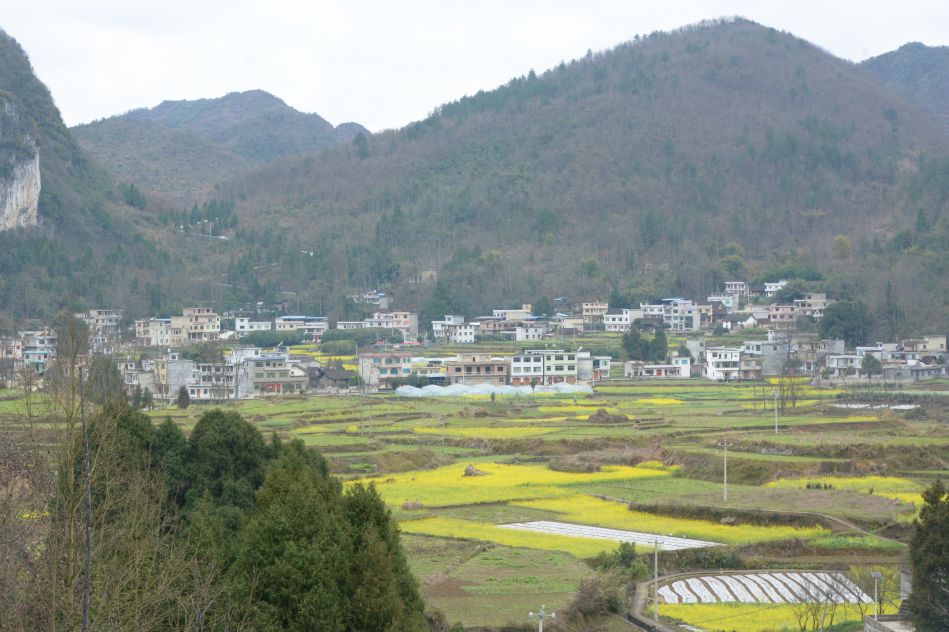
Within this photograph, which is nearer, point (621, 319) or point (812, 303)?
point (812, 303)

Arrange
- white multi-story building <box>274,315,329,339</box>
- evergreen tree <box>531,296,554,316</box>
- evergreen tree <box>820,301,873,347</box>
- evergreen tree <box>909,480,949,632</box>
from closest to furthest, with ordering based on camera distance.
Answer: evergreen tree <box>909,480,949,632</box>, evergreen tree <box>820,301,873,347</box>, white multi-story building <box>274,315,329,339</box>, evergreen tree <box>531,296,554,316</box>

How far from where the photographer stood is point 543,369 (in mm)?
57656

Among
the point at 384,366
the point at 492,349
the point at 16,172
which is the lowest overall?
the point at 384,366

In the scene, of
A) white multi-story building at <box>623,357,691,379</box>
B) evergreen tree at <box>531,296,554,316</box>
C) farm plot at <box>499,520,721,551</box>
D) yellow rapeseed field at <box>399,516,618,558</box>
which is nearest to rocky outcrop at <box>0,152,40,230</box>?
evergreen tree at <box>531,296,554,316</box>

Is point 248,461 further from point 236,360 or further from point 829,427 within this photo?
point 236,360

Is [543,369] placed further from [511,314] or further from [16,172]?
[16,172]

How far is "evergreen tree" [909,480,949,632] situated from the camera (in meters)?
15.3

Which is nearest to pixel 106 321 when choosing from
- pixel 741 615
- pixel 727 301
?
pixel 727 301

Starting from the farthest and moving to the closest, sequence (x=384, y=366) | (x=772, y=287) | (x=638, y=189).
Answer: (x=638, y=189) → (x=772, y=287) → (x=384, y=366)

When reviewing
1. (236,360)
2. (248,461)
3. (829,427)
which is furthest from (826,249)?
(248,461)

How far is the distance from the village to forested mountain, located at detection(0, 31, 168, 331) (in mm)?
4449

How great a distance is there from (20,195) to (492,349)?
129 feet

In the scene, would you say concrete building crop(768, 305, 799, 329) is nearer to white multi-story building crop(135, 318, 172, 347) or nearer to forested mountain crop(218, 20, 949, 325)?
forested mountain crop(218, 20, 949, 325)

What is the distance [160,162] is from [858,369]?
108 metres
